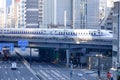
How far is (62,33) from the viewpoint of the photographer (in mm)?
81375

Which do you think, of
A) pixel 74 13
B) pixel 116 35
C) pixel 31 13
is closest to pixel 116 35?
pixel 116 35

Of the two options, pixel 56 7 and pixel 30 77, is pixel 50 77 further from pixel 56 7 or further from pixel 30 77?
pixel 56 7

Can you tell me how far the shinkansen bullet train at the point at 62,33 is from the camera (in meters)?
78.8

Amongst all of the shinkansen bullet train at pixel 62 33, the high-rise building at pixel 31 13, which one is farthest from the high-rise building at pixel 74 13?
the shinkansen bullet train at pixel 62 33

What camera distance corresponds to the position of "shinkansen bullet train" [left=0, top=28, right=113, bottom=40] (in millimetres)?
78812

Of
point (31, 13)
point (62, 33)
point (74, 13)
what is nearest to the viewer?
point (62, 33)

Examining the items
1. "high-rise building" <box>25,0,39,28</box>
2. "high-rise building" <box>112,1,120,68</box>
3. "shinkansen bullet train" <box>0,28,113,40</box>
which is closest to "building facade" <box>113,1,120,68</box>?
"high-rise building" <box>112,1,120,68</box>

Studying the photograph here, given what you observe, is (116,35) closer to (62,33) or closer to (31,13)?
(62,33)

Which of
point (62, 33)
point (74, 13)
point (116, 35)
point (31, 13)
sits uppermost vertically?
point (74, 13)

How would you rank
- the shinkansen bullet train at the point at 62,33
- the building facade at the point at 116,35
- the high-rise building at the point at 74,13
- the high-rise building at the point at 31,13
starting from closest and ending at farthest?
1. the building facade at the point at 116,35
2. the shinkansen bullet train at the point at 62,33
3. the high-rise building at the point at 74,13
4. the high-rise building at the point at 31,13

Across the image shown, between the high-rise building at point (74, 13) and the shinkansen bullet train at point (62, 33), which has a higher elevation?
the high-rise building at point (74, 13)

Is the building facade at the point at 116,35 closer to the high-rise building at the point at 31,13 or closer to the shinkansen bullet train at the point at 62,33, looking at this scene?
the shinkansen bullet train at the point at 62,33

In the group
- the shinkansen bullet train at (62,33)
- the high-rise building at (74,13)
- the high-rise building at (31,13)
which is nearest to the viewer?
the shinkansen bullet train at (62,33)

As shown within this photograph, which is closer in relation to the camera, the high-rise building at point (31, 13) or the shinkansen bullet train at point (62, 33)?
the shinkansen bullet train at point (62, 33)
